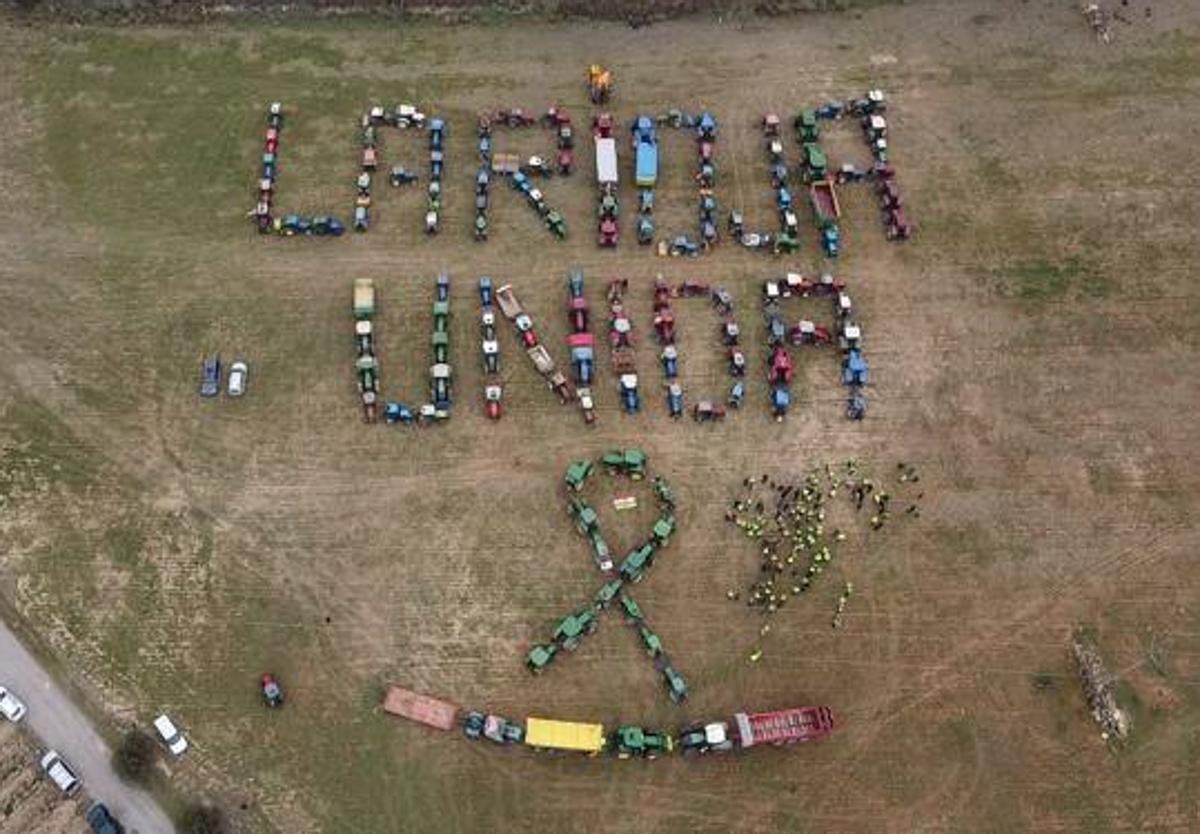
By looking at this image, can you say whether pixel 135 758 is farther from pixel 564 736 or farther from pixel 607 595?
pixel 607 595

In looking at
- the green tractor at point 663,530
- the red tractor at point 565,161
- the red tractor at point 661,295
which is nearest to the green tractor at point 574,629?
the green tractor at point 663,530

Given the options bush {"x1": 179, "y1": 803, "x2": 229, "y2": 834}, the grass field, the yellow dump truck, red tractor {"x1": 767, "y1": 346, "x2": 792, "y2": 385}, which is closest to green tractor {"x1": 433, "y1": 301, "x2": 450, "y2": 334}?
the grass field

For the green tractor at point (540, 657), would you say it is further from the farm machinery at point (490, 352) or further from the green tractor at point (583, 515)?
the farm machinery at point (490, 352)

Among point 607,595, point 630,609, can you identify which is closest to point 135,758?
point 607,595

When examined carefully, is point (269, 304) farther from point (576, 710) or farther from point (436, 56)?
point (576, 710)

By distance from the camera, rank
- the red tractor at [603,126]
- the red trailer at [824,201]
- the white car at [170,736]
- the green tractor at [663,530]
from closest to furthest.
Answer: the white car at [170,736]
the green tractor at [663,530]
the red trailer at [824,201]
the red tractor at [603,126]

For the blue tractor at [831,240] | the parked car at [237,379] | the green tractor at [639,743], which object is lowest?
the green tractor at [639,743]

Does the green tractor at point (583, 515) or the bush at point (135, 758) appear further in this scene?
the green tractor at point (583, 515)

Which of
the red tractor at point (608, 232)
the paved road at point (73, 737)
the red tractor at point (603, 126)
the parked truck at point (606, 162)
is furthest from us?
the red tractor at point (603, 126)

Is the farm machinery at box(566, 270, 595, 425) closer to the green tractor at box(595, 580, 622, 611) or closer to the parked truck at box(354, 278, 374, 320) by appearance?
the green tractor at box(595, 580, 622, 611)
